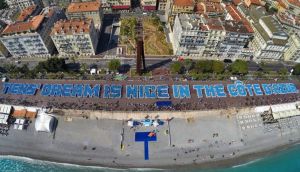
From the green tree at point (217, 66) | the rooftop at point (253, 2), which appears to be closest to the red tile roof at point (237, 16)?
the rooftop at point (253, 2)

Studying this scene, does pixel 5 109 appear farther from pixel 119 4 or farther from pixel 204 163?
pixel 119 4

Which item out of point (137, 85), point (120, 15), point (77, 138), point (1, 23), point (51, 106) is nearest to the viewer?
point (77, 138)

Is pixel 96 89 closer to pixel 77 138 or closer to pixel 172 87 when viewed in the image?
pixel 77 138

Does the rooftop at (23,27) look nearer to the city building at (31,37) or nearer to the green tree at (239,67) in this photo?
the city building at (31,37)

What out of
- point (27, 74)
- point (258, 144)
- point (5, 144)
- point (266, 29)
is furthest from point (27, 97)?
point (266, 29)

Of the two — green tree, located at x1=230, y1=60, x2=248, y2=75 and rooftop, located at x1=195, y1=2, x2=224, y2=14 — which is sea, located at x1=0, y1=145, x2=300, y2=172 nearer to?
green tree, located at x1=230, y1=60, x2=248, y2=75

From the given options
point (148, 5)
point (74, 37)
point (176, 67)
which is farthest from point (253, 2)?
point (74, 37)
